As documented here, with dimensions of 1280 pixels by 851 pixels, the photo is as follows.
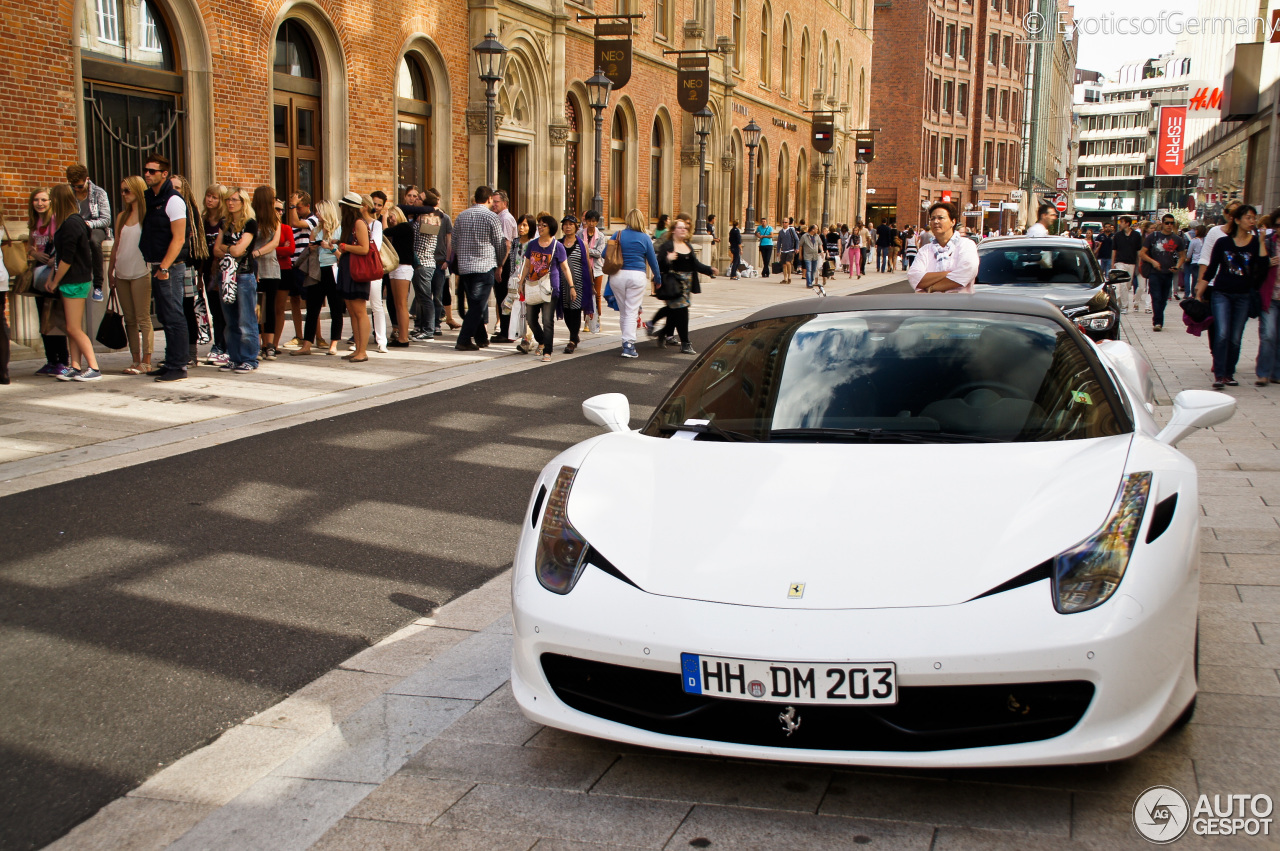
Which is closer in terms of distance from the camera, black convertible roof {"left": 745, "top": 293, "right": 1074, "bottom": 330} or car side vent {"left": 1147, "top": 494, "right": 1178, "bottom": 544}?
car side vent {"left": 1147, "top": 494, "right": 1178, "bottom": 544}

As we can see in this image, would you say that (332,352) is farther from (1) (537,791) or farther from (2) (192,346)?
(1) (537,791)

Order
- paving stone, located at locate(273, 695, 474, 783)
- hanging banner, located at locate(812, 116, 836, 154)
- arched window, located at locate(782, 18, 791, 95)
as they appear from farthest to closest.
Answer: hanging banner, located at locate(812, 116, 836, 154) → arched window, located at locate(782, 18, 791, 95) → paving stone, located at locate(273, 695, 474, 783)

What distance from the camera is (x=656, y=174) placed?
36312 millimetres

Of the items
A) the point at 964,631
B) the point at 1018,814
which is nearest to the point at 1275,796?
the point at 1018,814

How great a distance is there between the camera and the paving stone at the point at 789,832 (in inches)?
113

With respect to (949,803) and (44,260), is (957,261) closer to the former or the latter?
(949,803)

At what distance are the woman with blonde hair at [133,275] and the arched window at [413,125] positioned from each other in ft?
33.7

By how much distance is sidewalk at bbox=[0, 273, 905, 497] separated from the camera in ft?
26.9

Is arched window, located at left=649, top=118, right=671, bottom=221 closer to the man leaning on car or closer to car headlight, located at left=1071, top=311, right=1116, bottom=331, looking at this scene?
car headlight, located at left=1071, top=311, right=1116, bottom=331

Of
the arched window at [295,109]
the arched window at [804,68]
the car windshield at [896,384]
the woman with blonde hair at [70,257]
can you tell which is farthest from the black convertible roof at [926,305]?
the arched window at [804,68]

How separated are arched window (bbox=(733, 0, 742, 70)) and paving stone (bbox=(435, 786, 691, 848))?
4120 cm

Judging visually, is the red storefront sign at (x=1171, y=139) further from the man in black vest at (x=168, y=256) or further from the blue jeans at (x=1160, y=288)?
the man in black vest at (x=168, y=256)

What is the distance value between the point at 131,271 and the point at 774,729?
10150 mm

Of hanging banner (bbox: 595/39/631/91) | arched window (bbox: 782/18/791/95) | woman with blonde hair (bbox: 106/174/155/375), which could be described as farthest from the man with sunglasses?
arched window (bbox: 782/18/791/95)
